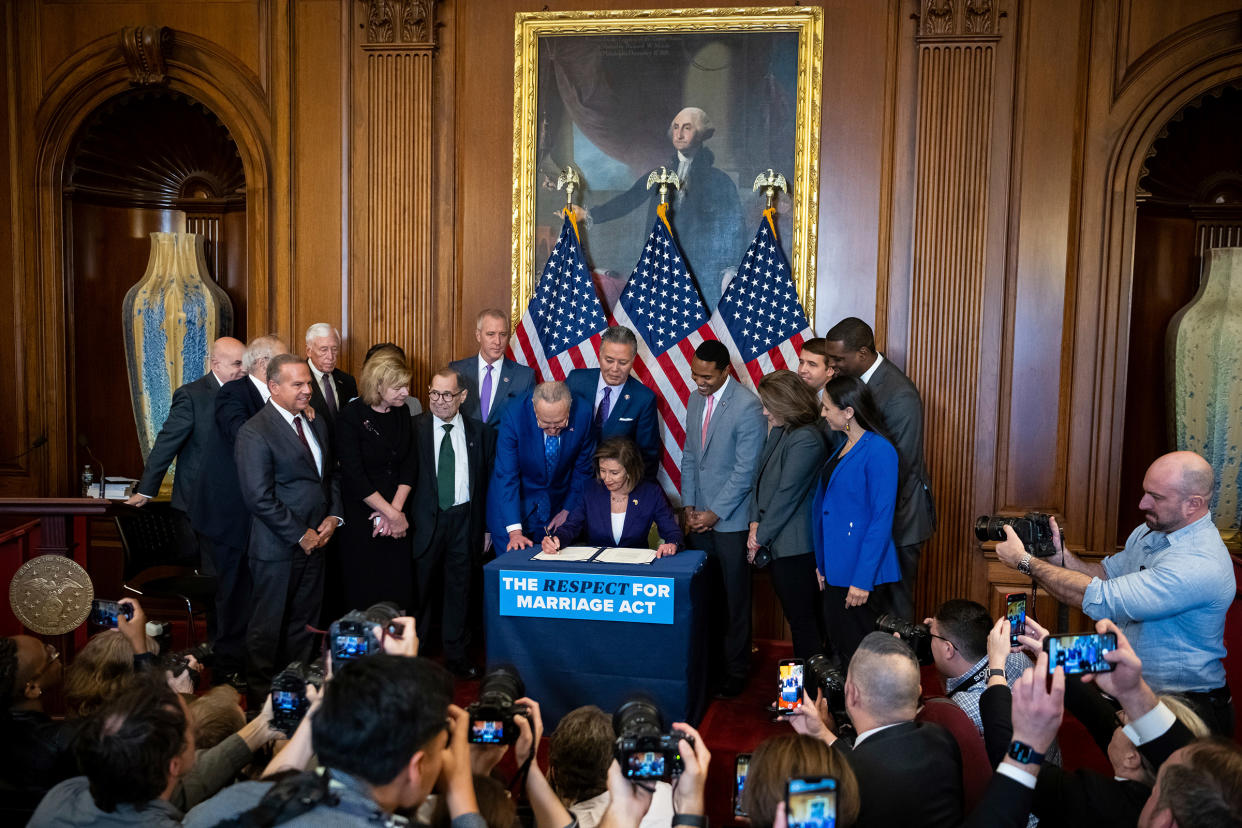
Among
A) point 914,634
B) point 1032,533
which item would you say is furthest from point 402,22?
point 914,634

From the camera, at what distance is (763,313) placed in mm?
6023

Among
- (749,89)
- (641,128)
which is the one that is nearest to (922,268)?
(749,89)

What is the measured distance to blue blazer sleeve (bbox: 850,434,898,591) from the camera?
444 cm

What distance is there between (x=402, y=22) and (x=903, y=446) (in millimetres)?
3822

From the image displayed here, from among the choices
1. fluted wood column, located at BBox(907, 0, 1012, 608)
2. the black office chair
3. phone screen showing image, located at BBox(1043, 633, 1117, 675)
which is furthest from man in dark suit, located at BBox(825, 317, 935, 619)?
the black office chair

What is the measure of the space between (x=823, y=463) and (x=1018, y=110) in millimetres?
2366

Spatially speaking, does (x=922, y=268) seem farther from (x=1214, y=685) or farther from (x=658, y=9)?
(x=1214, y=685)

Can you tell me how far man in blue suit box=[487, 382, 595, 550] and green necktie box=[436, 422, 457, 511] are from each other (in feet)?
0.69

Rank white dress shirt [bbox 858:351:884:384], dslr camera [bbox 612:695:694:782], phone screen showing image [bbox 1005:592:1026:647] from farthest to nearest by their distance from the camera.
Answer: white dress shirt [bbox 858:351:884:384], phone screen showing image [bbox 1005:592:1026:647], dslr camera [bbox 612:695:694:782]

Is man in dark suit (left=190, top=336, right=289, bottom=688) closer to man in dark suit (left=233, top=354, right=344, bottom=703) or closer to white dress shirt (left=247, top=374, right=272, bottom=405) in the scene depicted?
white dress shirt (left=247, top=374, right=272, bottom=405)

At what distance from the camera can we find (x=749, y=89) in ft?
19.9

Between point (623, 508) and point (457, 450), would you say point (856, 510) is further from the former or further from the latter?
point (457, 450)

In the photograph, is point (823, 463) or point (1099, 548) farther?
point (1099, 548)

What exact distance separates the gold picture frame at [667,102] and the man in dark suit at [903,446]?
3.53 ft
